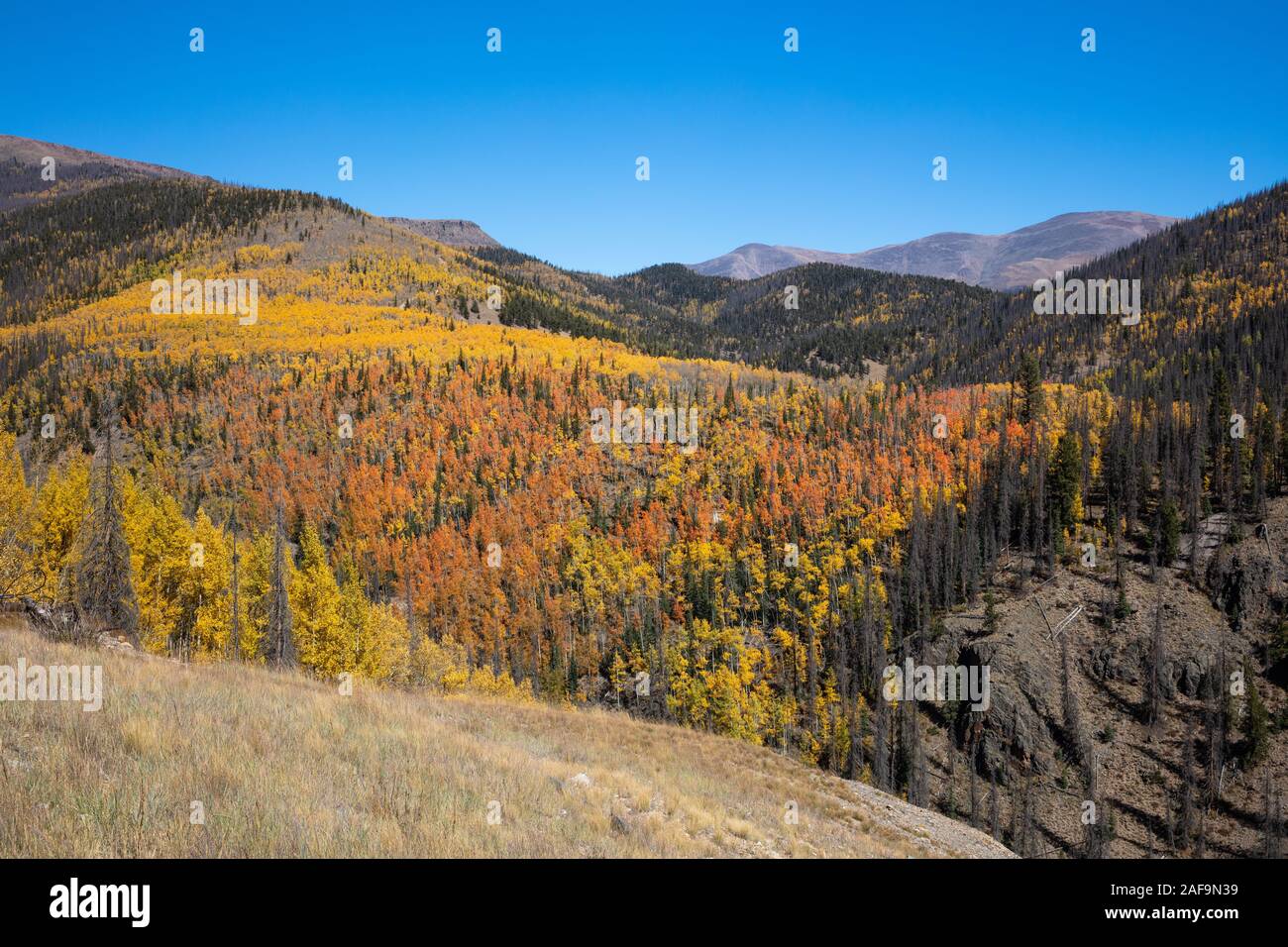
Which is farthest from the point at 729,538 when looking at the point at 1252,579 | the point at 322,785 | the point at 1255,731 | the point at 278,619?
the point at 322,785

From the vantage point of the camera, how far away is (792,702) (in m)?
82.4

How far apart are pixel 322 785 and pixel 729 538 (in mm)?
103176

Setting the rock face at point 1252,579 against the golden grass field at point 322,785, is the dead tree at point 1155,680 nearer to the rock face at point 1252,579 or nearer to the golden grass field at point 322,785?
the rock face at point 1252,579

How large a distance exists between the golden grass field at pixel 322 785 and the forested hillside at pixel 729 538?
25618 mm

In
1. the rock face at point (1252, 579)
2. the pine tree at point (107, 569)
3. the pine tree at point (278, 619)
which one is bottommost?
the rock face at point (1252, 579)

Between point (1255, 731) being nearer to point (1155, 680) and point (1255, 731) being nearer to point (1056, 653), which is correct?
point (1155, 680)

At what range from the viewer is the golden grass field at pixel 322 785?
580 cm

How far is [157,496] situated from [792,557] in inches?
3276

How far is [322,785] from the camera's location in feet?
25.1

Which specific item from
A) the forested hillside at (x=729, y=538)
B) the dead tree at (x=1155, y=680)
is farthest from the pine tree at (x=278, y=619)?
the dead tree at (x=1155, y=680)

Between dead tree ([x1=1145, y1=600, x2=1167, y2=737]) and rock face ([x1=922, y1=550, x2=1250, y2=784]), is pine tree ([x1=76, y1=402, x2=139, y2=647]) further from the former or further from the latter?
dead tree ([x1=1145, y1=600, x2=1167, y2=737])

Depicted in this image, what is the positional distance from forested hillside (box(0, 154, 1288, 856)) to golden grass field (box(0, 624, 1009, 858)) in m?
25.6

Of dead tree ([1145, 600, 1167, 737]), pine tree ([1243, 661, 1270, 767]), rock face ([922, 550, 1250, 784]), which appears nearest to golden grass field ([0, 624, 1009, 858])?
rock face ([922, 550, 1250, 784])
